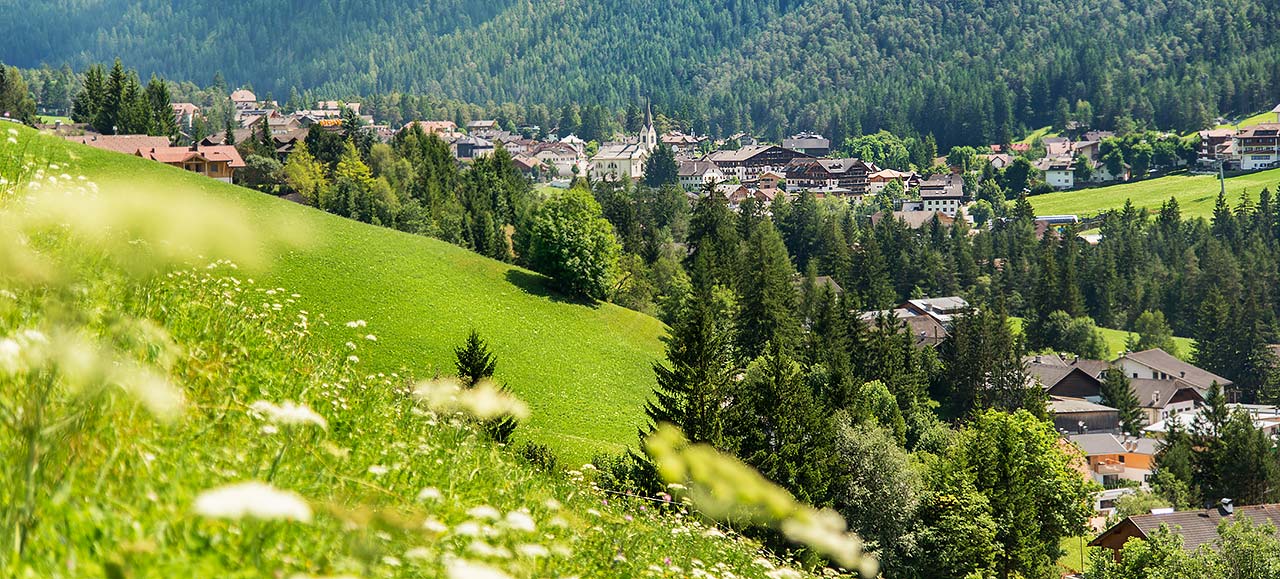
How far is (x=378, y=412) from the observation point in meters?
8.91

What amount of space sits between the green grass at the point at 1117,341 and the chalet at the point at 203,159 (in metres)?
74.9

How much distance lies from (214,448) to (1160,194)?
190 metres

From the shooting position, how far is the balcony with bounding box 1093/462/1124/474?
76438 mm

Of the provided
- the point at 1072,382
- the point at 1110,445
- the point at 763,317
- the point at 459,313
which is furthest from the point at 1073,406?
the point at 459,313

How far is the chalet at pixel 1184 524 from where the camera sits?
4844cm

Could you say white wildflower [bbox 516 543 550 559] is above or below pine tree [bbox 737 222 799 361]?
above

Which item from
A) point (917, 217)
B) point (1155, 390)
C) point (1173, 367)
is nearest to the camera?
point (1155, 390)

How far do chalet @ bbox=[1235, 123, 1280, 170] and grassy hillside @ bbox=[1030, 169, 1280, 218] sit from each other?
4.12 meters

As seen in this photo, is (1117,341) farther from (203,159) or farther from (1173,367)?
(203,159)

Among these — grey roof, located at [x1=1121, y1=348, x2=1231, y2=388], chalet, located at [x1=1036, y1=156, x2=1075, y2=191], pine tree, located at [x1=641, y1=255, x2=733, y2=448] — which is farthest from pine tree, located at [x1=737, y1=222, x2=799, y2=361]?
chalet, located at [x1=1036, y1=156, x2=1075, y2=191]

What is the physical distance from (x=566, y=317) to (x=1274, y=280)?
101 metres

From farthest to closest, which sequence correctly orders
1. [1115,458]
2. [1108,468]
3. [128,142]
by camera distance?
[1115,458] → [1108,468] → [128,142]

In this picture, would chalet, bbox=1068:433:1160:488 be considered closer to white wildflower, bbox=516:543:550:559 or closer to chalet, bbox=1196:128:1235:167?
white wildflower, bbox=516:543:550:559

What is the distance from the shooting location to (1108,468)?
76562 mm
